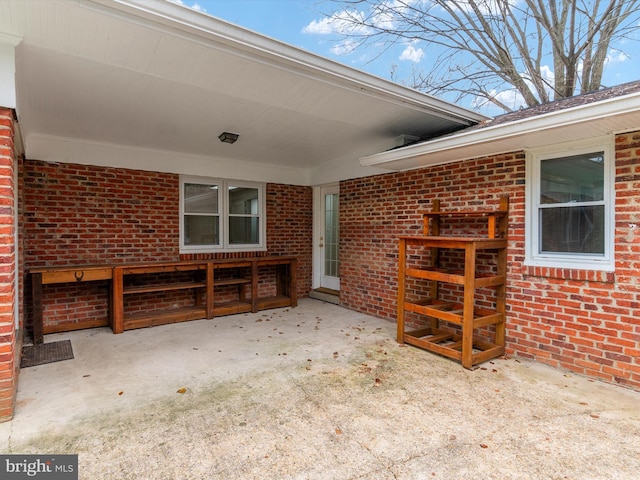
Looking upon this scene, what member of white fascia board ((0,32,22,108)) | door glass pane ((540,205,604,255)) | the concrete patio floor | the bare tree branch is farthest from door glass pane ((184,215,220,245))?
the bare tree branch

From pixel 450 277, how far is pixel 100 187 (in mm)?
4929

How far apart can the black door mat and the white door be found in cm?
427

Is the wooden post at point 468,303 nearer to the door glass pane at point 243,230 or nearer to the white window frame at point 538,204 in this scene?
the white window frame at point 538,204

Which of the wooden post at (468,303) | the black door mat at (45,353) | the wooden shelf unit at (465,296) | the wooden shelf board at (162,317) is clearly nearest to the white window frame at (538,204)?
the wooden shelf unit at (465,296)

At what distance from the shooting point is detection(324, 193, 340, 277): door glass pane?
669 centimetres

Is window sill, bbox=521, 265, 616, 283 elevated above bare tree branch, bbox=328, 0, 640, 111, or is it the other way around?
bare tree branch, bbox=328, 0, 640, 111

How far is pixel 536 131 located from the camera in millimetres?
3045

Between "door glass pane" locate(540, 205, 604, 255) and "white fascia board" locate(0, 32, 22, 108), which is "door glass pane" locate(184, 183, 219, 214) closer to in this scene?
"white fascia board" locate(0, 32, 22, 108)

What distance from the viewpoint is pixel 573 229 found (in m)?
3.40

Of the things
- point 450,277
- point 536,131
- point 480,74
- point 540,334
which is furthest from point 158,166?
point 480,74

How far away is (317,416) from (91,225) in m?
4.34

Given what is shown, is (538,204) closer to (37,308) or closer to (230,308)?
(230,308)

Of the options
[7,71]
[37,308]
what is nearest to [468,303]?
[7,71]

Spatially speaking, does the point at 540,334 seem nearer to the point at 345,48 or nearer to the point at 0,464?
the point at 0,464
